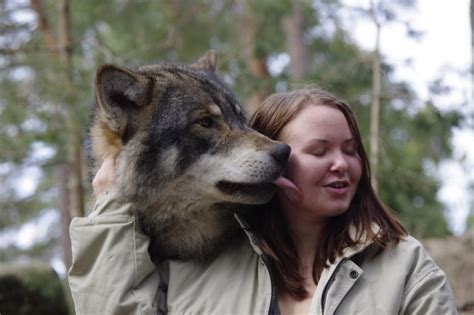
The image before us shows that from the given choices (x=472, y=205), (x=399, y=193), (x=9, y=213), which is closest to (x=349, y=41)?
(x=399, y=193)

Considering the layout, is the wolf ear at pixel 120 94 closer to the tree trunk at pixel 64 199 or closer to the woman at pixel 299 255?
the woman at pixel 299 255

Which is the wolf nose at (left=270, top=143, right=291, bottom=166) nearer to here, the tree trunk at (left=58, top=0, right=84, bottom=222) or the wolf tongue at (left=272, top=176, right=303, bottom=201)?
the wolf tongue at (left=272, top=176, right=303, bottom=201)

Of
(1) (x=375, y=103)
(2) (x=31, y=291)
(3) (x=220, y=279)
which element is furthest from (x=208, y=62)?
(1) (x=375, y=103)

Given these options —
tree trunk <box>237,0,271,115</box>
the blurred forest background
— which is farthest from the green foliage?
tree trunk <box>237,0,271,115</box>

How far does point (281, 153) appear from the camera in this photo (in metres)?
2.95

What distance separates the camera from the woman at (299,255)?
107 inches

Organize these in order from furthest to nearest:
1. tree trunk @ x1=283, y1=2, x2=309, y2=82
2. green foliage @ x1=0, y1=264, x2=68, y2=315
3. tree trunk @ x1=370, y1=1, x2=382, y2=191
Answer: tree trunk @ x1=283, y1=2, x2=309, y2=82, tree trunk @ x1=370, y1=1, x2=382, y2=191, green foliage @ x1=0, y1=264, x2=68, y2=315

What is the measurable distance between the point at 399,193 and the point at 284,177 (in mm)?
5138

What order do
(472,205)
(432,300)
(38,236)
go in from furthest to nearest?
(472,205) → (38,236) → (432,300)

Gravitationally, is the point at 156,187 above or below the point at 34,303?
above

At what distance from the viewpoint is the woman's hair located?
114 inches

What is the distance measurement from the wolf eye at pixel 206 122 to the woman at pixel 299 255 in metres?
0.31

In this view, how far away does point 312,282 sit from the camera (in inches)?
116

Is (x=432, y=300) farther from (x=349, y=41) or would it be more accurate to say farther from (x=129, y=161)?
(x=349, y=41)
